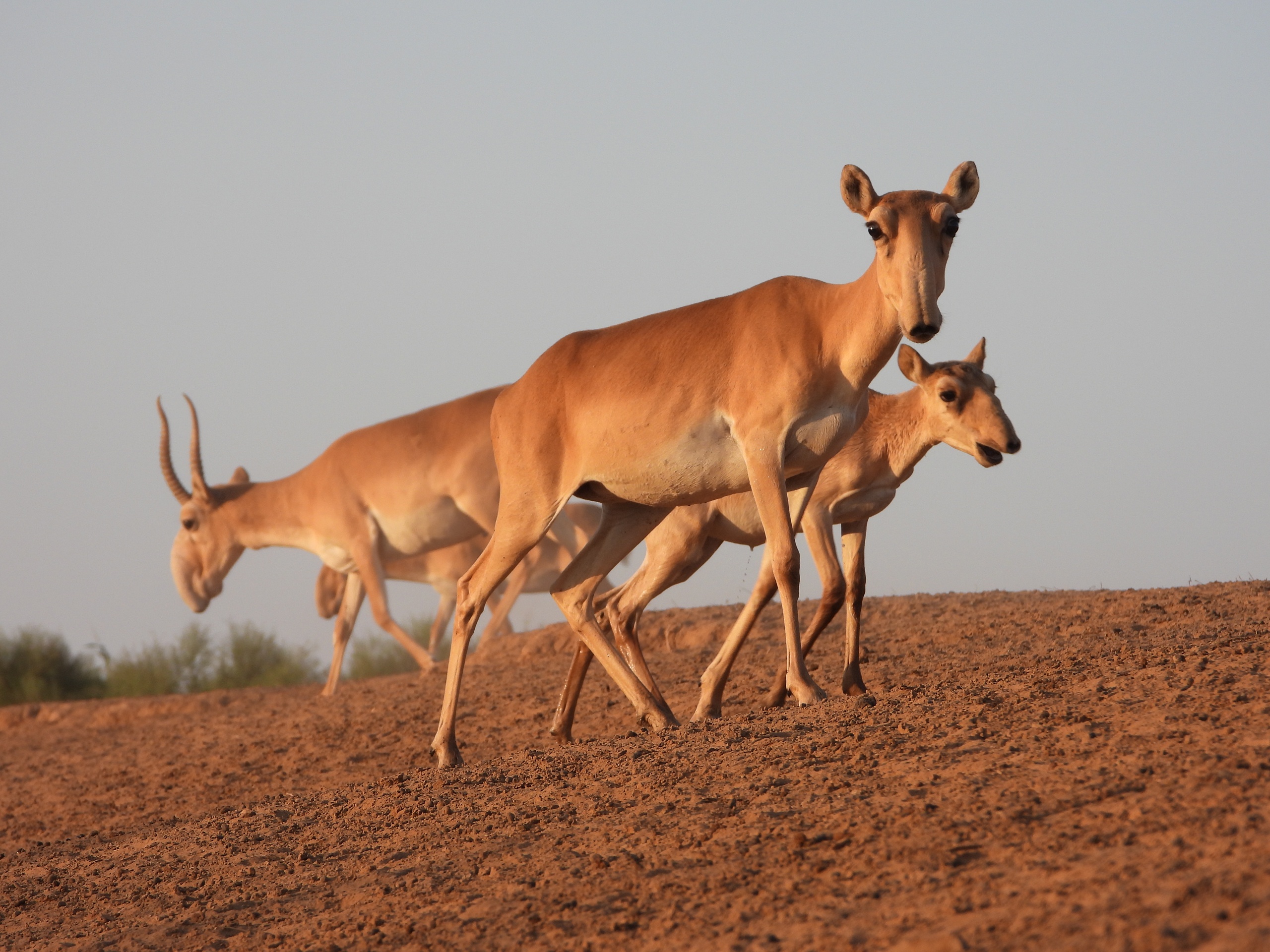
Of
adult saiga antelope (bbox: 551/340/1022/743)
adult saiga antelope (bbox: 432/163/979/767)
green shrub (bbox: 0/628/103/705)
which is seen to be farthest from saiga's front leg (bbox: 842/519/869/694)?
green shrub (bbox: 0/628/103/705)

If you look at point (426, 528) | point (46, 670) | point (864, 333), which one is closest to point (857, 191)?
point (864, 333)

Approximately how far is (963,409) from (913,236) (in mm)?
2781

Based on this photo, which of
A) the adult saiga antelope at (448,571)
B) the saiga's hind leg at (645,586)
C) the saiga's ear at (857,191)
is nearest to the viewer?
the saiga's ear at (857,191)

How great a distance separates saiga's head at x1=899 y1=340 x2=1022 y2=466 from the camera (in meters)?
9.34

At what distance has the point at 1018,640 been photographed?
1058 centimetres

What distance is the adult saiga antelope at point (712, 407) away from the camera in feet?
23.9

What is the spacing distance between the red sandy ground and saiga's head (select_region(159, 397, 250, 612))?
8899 mm

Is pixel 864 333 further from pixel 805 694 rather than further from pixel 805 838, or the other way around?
pixel 805 838

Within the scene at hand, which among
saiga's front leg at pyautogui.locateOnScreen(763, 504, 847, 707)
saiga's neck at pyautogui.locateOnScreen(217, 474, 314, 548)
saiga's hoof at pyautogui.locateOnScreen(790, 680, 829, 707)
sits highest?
saiga's neck at pyautogui.locateOnScreen(217, 474, 314, 548)

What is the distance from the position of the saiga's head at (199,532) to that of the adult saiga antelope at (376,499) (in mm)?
25

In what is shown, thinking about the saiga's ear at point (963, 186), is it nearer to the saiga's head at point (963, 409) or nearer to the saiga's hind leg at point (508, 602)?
the saiga's head at point (963, 409)

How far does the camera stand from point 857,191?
24.1 feet

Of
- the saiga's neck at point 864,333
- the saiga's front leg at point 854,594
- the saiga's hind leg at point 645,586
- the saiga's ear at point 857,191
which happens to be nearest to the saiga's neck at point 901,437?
the saiga's front leg at point 854,594

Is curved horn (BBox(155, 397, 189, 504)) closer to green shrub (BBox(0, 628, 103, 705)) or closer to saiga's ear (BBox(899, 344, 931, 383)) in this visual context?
green shrub (BBox(0, 628, 103, 705))
